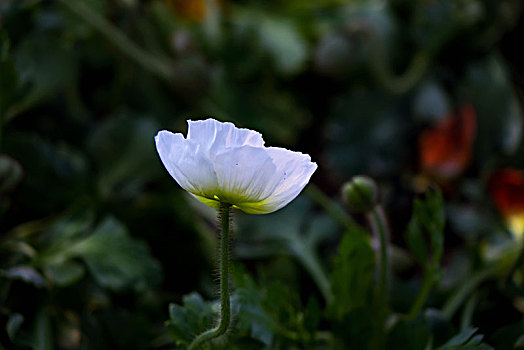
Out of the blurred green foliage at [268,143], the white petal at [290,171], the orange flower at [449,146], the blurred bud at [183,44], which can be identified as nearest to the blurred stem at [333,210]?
the blurred green foliage at [268,143]

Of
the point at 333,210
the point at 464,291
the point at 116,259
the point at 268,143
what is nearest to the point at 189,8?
the point at 268,143

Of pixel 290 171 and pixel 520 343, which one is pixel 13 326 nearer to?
pixel 290 171

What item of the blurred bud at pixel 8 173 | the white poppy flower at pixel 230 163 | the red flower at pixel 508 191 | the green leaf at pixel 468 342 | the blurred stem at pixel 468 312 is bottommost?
the green leaf at pixel 468 342

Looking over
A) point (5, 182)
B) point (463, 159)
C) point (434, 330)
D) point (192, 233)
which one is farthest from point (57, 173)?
point (463, 159)

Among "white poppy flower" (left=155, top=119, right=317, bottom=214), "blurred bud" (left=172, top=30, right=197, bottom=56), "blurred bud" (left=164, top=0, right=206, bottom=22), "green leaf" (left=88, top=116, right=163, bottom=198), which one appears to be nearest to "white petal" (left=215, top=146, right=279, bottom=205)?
"white poppy flower" (left=155, top=119, right=317, bottom=214)

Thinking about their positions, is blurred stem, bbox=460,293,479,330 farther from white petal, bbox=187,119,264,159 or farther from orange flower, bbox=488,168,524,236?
white petal, bbox=187,119,264,159

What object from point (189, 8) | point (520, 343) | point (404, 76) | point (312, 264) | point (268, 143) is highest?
point (189, 8)

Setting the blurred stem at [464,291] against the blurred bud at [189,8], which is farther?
the blurred bud at [189,8]

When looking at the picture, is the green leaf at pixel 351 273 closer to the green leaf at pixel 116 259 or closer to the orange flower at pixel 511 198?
the green leaf at pixel 116 259
